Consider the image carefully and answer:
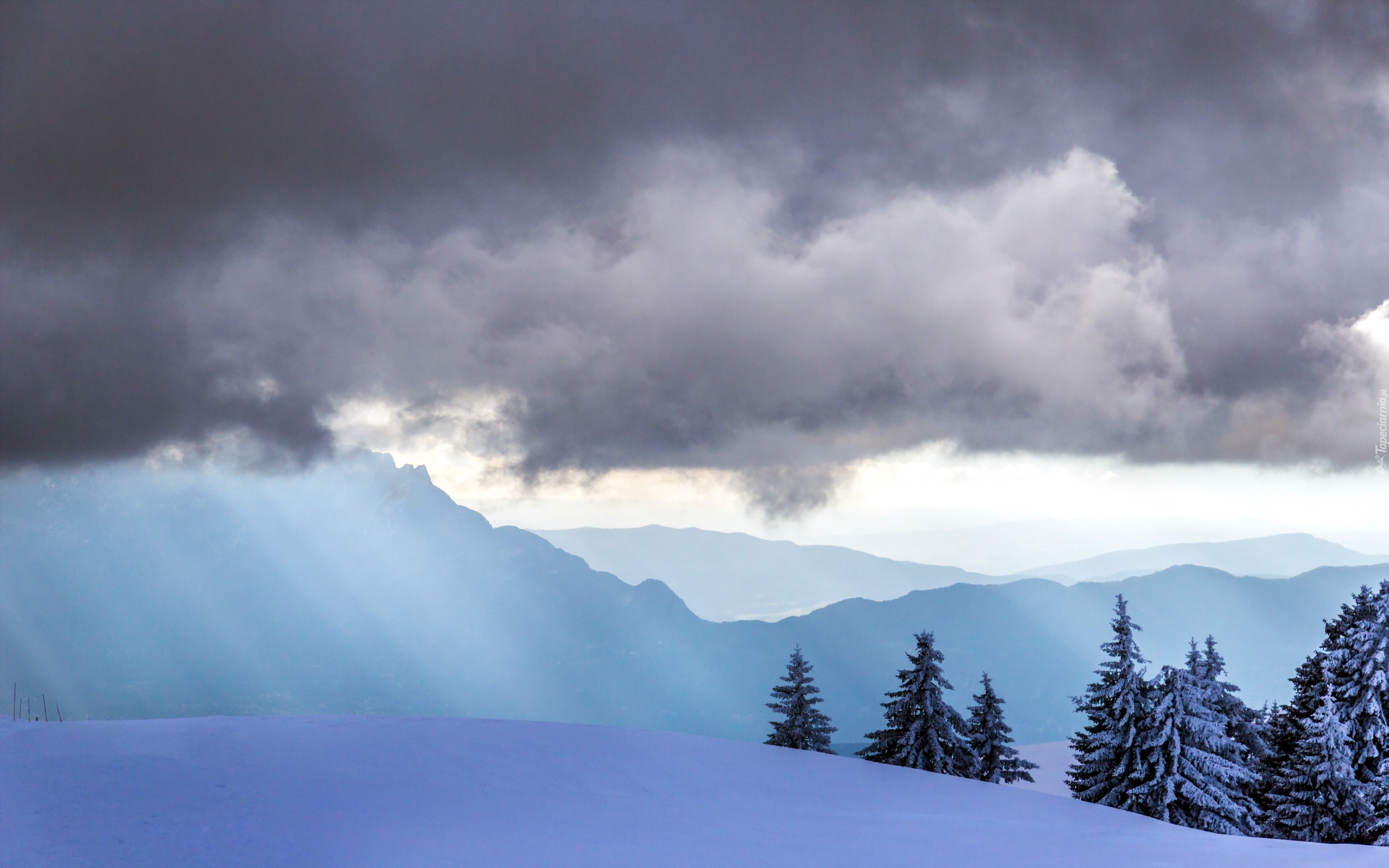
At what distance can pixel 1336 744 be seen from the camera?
93.8 ft

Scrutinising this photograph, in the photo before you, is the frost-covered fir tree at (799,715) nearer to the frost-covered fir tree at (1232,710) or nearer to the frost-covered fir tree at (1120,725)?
the frost-covered fir tree at (1120,725)

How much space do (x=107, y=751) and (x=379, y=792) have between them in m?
5.79

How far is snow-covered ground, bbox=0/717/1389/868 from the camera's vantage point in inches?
561

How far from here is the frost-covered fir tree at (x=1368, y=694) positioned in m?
28.3

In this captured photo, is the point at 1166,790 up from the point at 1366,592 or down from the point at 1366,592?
down

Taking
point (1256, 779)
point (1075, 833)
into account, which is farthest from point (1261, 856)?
point (1256, 779)

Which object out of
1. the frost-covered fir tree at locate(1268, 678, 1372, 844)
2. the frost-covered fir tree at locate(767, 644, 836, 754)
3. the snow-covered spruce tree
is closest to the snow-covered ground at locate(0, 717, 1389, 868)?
the frost-covered fir tree at locate(1268, 678, 1372, 844)

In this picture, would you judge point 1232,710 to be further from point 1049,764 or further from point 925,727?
point 1049,764

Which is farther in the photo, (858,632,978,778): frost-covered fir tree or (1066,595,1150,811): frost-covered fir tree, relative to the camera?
(858,632,978,778): frost-covered fir tree

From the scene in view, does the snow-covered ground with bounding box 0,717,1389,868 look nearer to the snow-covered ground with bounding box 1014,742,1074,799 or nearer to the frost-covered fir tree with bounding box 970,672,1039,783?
the frost-covered fir tree with bounding box 970,672,1039,783

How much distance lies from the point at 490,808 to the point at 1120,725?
79.3 ft

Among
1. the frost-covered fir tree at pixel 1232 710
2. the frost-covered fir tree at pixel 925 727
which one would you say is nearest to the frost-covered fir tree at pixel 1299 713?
the frost-covered fir tree at pixel 1232 710

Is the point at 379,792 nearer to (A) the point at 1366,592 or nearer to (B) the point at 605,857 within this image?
(B) the point at 605,857

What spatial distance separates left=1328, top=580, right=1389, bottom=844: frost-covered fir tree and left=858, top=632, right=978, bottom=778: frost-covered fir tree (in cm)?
1274
